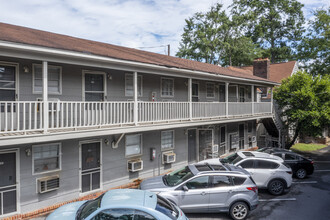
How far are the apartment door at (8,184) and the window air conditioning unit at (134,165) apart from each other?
443 cm

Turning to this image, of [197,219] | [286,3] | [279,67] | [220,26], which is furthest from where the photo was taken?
[286,3]

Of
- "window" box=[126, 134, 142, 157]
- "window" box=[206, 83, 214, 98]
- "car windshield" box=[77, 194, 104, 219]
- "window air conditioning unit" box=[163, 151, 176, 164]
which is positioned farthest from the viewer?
"window" box=[206, 83, 214, 98]

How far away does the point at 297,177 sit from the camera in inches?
506

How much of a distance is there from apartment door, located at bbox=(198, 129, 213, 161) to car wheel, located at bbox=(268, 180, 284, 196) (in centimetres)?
527

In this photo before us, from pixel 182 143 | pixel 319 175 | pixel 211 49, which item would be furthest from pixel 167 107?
pixel 211 49

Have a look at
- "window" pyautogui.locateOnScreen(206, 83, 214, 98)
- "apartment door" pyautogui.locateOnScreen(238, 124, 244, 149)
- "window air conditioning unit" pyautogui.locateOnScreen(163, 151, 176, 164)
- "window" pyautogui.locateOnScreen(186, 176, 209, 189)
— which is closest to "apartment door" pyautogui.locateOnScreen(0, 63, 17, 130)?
"window" pyautogui.locateOnScreen(186, 176, 209, 189)

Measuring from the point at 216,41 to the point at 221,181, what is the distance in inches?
1291

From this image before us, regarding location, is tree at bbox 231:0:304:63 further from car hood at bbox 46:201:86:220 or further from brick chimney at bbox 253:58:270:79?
car hood at bbox 46:201:86:220

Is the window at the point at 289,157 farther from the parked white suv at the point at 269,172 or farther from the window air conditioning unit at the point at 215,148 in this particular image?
the window air conditioning unit at the point at 215,148

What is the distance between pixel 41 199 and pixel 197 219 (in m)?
5.43

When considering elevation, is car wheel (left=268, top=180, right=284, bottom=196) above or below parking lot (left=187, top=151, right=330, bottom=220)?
above

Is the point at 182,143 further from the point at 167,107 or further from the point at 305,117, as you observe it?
the point at 305,117

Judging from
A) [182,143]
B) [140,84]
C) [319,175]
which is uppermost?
[140,84]

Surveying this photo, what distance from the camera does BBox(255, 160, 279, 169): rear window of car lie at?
10188mm
